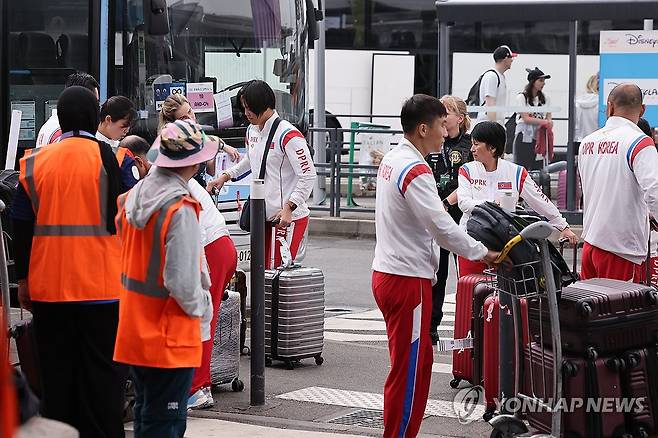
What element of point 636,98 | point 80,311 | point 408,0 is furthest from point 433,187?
point 408,0

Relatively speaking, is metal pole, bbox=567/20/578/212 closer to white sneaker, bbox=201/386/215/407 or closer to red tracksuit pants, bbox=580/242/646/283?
red tracksuit pants, bbox=580/242/646/283

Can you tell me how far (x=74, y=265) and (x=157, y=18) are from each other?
5600 millimetres

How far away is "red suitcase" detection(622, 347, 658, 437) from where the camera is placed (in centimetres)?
657

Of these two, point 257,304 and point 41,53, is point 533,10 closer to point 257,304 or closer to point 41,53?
point 41,53

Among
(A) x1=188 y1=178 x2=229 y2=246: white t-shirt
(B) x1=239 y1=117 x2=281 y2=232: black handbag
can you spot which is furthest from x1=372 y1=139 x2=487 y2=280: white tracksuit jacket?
(B) x1=239 y1=117 x2=281 y2=232: black handbag

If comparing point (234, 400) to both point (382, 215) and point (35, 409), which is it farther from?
point (35, 409)

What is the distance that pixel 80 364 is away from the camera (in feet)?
20.2

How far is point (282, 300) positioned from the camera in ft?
29.2

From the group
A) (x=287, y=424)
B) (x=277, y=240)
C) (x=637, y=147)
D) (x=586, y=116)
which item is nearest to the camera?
(x=287, y=424)

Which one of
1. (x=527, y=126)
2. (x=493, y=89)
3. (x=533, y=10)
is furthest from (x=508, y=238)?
(x=527, y=126)

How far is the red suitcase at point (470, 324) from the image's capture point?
7.82m

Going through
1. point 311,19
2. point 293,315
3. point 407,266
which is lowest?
point 293,315

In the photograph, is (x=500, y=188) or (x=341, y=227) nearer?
(x=500, y=188)

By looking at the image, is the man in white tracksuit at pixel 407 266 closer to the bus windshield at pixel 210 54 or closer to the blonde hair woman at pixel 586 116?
the bus windshield at pixel 210 54
